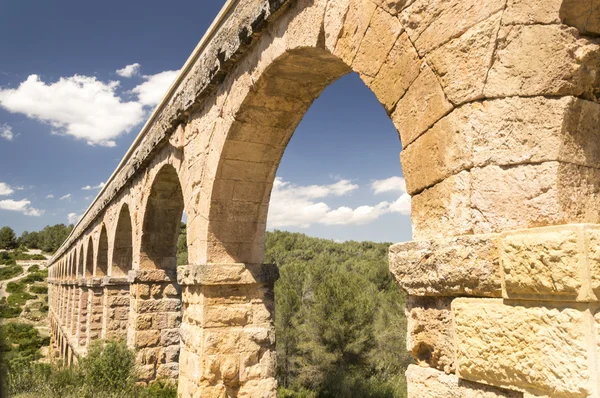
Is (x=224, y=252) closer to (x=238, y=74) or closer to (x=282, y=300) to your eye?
(x=238, y=74)

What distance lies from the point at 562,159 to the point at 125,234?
10949 mm

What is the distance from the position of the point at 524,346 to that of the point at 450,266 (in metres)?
0.40

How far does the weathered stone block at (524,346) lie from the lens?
4.78 feet

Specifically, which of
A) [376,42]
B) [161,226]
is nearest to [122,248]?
[161,226]

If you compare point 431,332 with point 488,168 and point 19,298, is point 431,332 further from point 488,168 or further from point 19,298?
point 19,298

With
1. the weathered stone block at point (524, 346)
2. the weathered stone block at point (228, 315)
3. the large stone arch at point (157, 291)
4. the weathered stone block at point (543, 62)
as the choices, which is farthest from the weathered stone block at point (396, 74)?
the large stone arch at point (157, 291)

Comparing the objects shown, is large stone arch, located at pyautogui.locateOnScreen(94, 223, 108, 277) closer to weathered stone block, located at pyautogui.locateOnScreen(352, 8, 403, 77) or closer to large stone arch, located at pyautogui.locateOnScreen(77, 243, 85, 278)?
large stone arch, located at pyautogui.locateOnScreen(77, 243, 85, 278)

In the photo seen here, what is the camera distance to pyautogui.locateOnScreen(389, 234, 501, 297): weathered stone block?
174 centimetres

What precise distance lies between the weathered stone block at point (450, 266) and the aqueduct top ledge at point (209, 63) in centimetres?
241

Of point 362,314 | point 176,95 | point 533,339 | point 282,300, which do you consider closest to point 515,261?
point 533,339

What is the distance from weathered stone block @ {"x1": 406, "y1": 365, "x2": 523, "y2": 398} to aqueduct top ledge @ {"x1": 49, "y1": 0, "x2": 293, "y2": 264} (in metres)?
2.86

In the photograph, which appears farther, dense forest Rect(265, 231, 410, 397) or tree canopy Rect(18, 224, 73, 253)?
tree canopy Rect(18, 224, 73, 253)

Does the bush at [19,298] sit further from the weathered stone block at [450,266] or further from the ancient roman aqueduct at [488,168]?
the weathered stone block at [450,266]

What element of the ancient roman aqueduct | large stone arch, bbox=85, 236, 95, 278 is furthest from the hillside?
the ancient roman aqueduct
